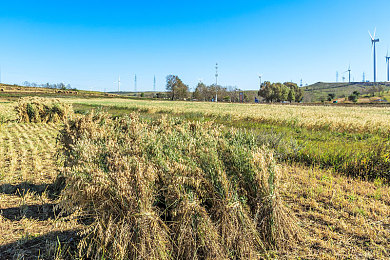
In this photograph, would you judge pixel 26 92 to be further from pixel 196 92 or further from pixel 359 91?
pixel 359 91

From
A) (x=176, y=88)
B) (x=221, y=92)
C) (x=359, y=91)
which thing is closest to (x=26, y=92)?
(x=176, y=88)

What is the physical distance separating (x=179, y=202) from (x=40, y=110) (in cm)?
1986

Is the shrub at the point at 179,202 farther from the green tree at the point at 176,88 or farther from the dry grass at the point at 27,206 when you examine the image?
the green tree at the point at 176,88

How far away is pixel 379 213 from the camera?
4.54 metres

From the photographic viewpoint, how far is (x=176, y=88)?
110312mm

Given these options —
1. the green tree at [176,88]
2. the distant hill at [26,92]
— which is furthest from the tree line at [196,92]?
the distant hill at [26,92]

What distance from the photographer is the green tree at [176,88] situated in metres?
111

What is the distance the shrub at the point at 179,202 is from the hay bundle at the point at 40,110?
56.9 ft

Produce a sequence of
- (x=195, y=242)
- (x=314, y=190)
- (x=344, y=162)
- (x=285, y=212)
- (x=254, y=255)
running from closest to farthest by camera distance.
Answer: (x=195, y=242), (x=254, y=255), (x=285, y=212), (x=314, y=190), (x=344, y=162)

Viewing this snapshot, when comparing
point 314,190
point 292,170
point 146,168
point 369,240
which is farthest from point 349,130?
point 146,168

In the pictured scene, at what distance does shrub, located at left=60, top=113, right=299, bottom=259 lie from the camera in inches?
113

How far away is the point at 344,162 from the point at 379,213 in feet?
9.21

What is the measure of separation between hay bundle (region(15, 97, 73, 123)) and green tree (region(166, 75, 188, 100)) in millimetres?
92475

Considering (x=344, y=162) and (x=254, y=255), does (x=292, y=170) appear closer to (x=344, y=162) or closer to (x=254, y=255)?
(x=344, y=162)
